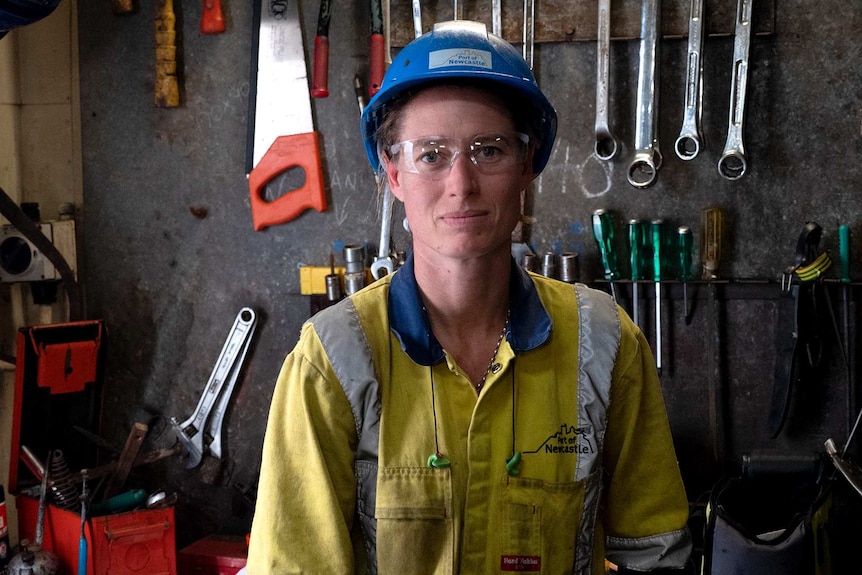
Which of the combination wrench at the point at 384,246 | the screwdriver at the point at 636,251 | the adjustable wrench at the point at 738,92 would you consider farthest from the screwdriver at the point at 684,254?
the combination wrench at the point at 384,246

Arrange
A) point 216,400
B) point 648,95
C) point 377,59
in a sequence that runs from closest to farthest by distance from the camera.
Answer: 1. point 648,95
2. point 377,59
3. point 216,400

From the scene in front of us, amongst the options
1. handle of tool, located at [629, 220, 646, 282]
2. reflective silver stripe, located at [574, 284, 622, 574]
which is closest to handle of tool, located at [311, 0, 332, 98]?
handle of tool, located at [629, 220, 646, 282]

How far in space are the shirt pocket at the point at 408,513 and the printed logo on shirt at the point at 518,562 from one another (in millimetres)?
79

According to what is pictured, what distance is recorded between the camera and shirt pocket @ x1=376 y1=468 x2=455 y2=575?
1146mm

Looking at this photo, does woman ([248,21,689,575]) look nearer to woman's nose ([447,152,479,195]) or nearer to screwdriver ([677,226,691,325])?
woman's nose ([447,152,479,195])

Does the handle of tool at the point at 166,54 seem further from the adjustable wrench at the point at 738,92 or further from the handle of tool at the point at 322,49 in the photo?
the adjustable wrench at the point at 738,92

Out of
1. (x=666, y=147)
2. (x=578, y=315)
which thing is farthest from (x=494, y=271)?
(x=666, y=147)

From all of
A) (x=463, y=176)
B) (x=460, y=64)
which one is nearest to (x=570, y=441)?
(x=463, y=176)

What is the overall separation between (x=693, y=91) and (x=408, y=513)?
1.69 metres

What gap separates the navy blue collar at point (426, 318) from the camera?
1193 millimetres

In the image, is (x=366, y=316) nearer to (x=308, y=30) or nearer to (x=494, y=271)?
(x=494, y=271)

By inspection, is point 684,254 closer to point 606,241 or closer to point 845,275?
point 606,241

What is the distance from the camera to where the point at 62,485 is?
240cm

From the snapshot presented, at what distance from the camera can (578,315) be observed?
1.28 metres
